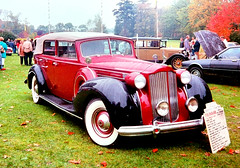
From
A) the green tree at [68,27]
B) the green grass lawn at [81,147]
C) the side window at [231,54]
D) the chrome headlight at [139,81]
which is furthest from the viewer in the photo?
the green tree at [68,27]

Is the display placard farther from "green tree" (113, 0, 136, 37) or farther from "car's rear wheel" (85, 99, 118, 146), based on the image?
"green tree" (113, 0, 136, 37)

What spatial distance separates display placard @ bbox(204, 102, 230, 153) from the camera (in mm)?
3916

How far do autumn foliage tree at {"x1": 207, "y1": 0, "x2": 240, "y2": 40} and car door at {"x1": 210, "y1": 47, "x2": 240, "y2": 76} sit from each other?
47.5 ft

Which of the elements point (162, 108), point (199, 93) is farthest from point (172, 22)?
point (162, 108)

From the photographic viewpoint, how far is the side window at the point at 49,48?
21.1 ft

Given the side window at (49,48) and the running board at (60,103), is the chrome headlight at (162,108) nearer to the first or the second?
the running board at (60,103)

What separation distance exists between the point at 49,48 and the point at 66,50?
980 mm

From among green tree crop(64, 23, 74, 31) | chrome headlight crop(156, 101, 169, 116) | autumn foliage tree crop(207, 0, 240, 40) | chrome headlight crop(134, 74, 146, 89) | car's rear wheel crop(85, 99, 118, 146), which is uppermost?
green tree crop(64, 23, 74, 31)

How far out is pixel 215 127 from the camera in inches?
158

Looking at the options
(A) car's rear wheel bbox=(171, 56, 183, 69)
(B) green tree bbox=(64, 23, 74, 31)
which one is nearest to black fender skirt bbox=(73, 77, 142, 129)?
(A) car's rear wheel bbox=(171, 56, 183, 69)

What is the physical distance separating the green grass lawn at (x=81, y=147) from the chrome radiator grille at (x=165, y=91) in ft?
1.66

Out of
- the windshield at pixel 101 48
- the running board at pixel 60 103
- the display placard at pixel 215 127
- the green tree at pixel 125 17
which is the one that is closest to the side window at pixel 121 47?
the windshield at pixel 101 48

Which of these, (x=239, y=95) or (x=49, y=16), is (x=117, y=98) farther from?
(x=49, y=16)

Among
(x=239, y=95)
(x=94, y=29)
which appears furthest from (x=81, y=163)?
(x=94, y=29)
